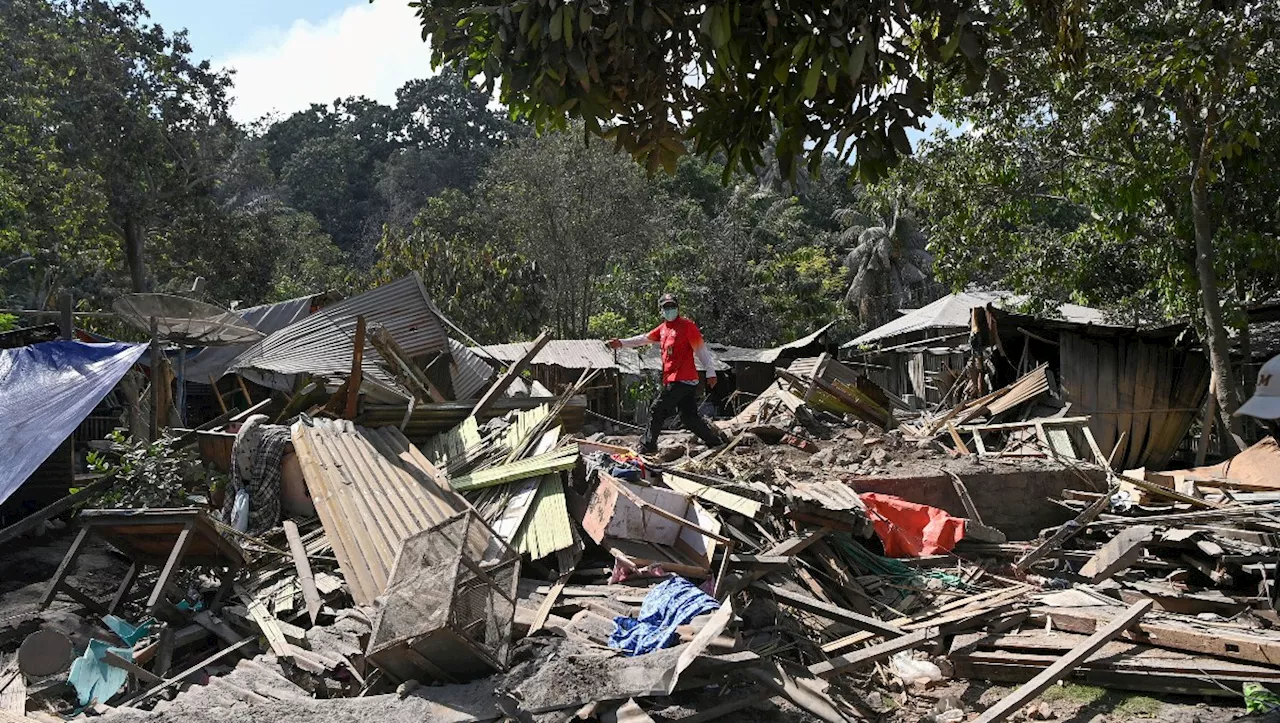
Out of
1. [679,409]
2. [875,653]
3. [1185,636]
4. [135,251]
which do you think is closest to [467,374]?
[679,409]

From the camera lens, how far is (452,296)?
24.9m

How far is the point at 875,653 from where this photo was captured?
5.76 meters

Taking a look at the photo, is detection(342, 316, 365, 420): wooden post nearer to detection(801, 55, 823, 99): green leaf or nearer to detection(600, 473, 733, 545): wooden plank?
detection(600, 473, 733, 545): wooden plank

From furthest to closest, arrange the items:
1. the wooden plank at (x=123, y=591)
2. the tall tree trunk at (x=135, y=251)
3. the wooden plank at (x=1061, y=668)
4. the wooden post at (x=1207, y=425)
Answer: the tall tree trunk at (x=135, y=251)
the wooden post at (x=1207, y=425)
the wooden plank at (x=123, y=591)
the wooden plank at (x=1061, y=668)

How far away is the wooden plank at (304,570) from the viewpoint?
617 centimetres

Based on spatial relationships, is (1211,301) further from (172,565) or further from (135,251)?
(135,251)

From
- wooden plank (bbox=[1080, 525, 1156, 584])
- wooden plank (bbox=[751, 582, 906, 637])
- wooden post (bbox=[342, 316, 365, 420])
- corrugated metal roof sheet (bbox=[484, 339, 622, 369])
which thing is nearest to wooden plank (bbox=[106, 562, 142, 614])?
wooden post (bbox=[342, 316, 365, 420])

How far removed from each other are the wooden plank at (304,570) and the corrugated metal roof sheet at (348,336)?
304 centimetres

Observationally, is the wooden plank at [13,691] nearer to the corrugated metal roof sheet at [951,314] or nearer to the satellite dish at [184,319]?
the satellite dish at [184,319]

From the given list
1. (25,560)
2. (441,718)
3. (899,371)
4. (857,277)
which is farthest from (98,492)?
(857,277)

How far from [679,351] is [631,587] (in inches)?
147

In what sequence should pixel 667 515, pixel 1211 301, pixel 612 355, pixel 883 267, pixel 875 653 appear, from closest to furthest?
pixel 875 653 → pixel 667 515 → pixel 1211 301 → pixel 612 355 → pixel 883 267

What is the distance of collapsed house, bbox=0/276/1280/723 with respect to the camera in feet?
15.8

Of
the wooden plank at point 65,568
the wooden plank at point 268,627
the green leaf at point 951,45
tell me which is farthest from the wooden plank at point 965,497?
the wooden plank at point 65,568
